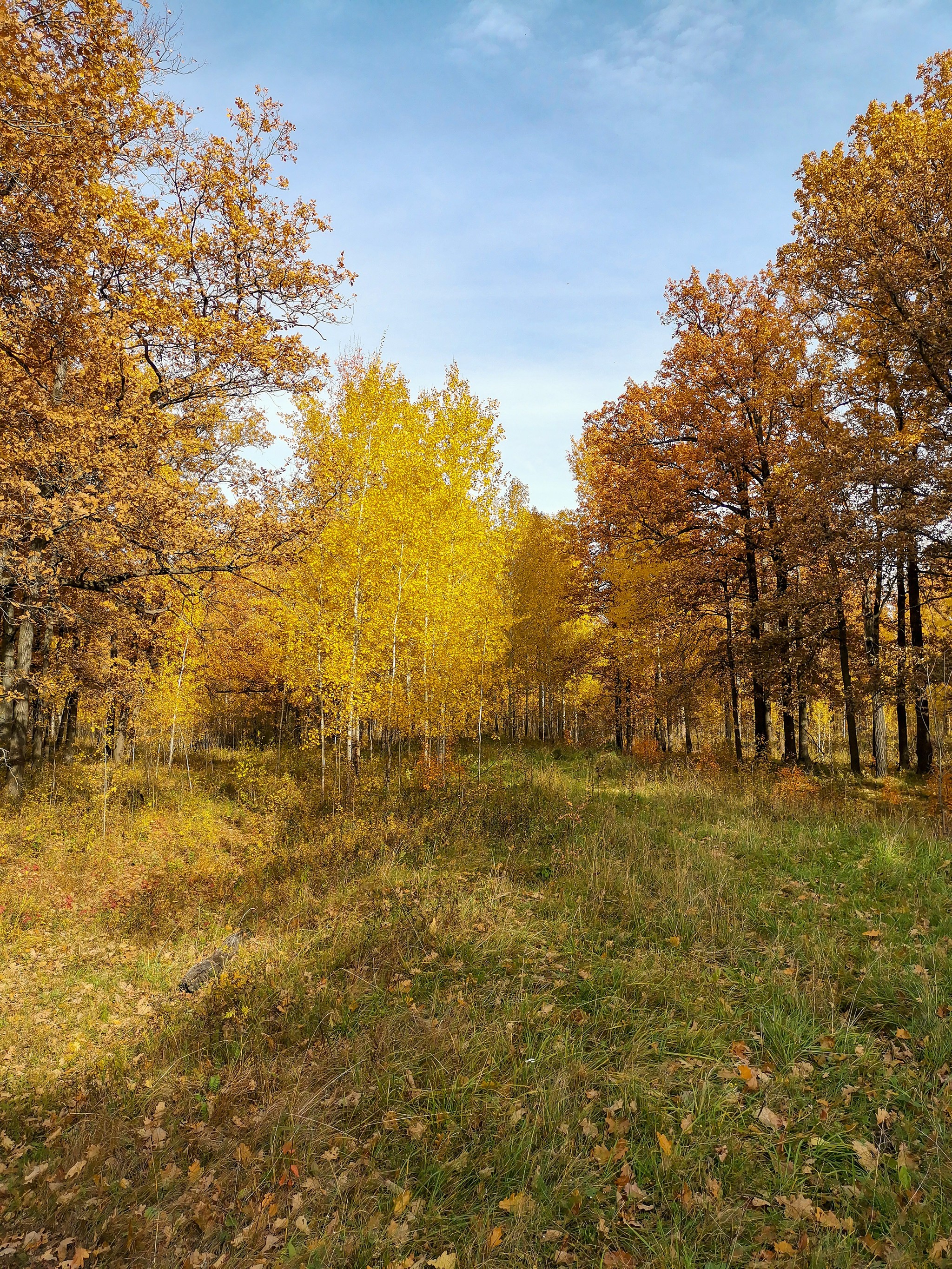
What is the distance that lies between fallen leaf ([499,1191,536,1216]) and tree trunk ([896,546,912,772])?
31.5ft

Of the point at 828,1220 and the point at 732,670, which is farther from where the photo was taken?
the point at 732,670

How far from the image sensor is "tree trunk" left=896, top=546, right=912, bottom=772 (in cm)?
975

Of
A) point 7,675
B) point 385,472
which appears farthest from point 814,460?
point 7,675

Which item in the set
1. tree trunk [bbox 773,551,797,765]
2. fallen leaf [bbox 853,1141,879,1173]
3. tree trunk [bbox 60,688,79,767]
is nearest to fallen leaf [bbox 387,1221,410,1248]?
fallen leaf [bbox 853,1141,879,1173]

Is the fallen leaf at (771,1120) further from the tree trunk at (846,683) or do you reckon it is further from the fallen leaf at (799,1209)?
the tree trunk at (846,683)

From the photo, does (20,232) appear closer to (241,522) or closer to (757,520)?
(241,522)

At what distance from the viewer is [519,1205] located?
3002 millimetres

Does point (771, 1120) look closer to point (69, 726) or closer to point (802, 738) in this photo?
point (802, 738)

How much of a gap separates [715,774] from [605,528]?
864cm

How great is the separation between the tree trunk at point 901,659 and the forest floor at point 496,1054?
122 inches

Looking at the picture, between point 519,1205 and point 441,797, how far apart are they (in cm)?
734

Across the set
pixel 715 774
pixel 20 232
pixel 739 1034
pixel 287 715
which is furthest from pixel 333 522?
pixel 287 715

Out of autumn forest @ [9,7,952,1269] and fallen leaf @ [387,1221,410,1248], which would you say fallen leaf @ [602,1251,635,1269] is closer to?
autumn forest @ [9,7,952,1269]

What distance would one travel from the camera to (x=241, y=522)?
897 cm
